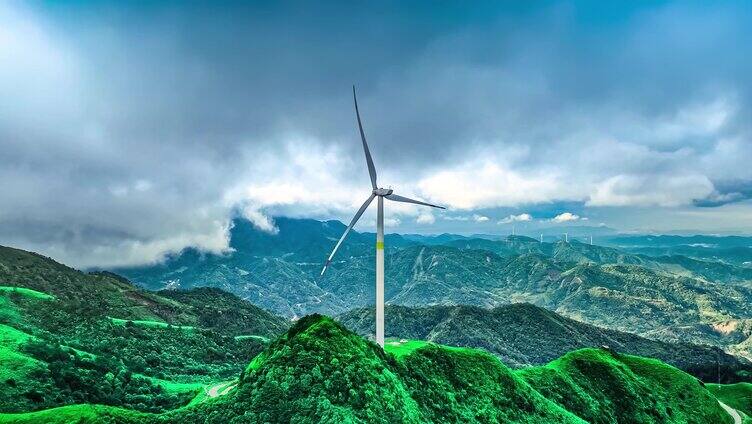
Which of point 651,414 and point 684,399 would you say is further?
A: point 684,399

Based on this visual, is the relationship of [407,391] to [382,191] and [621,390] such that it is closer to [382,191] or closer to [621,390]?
[382,191]

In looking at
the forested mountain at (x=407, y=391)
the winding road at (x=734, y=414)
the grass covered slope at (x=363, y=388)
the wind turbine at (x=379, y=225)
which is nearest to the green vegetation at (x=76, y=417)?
the forested mountain at (x=407, y=391)

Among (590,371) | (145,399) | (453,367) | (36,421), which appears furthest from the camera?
(145,399)

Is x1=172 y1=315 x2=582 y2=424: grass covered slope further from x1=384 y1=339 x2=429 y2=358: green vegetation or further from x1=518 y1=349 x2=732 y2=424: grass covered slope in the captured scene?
x1=518 y1=349 x2=732 y2=424: grass covered slope

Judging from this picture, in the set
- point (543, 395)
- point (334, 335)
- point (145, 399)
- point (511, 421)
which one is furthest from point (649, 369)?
point (145, 399)

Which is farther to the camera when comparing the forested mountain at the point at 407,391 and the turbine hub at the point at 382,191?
the turbine hub at the point at 382,191

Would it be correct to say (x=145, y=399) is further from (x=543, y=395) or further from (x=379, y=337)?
(x=543, y=395)

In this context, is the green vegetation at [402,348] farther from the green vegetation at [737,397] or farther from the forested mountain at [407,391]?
the green vegetation at [737,397]

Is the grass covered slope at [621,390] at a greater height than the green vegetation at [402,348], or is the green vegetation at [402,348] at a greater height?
the green vegetation at [402,348]
